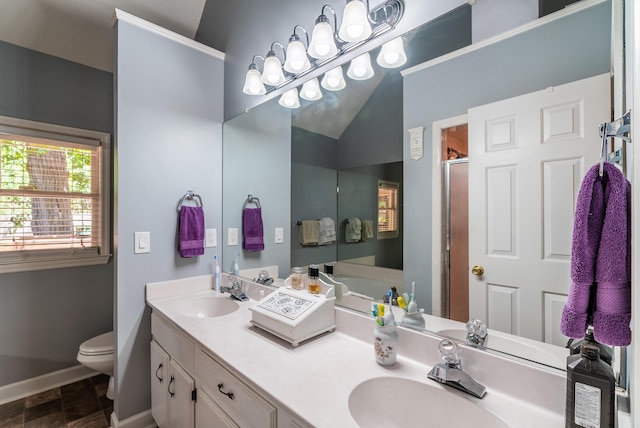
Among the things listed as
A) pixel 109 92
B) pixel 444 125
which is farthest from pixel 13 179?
pixel 444 125

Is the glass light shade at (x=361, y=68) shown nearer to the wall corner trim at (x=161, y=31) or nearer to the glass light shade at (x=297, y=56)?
the glass light shade at (x=297, y=56)

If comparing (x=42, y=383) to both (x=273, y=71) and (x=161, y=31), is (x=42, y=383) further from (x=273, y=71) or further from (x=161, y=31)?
(x=273, y=71)

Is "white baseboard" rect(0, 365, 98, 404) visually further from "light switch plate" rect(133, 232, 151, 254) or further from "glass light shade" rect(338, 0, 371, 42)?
"glass light shade" rect(338, 0, 371, 42)

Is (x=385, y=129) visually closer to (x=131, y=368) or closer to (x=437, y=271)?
(x=437, y=271)

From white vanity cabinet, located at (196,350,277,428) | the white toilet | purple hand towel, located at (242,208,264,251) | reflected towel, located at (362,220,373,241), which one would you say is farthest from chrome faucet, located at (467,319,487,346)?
the white toilet

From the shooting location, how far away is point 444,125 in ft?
3.57

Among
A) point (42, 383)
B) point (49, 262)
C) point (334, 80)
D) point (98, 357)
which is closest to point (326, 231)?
point (334, 80)

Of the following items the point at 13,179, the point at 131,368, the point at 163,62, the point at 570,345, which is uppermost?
the point at 163,62

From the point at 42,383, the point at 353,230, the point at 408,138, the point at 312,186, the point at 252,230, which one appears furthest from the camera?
the point at 42,383

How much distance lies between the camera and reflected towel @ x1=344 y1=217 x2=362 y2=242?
4.77 ft

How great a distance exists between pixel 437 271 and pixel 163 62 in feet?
6.73

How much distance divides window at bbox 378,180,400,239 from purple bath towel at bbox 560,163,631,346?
2.16ft

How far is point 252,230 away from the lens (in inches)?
84.0

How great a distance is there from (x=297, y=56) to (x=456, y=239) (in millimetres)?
1192
